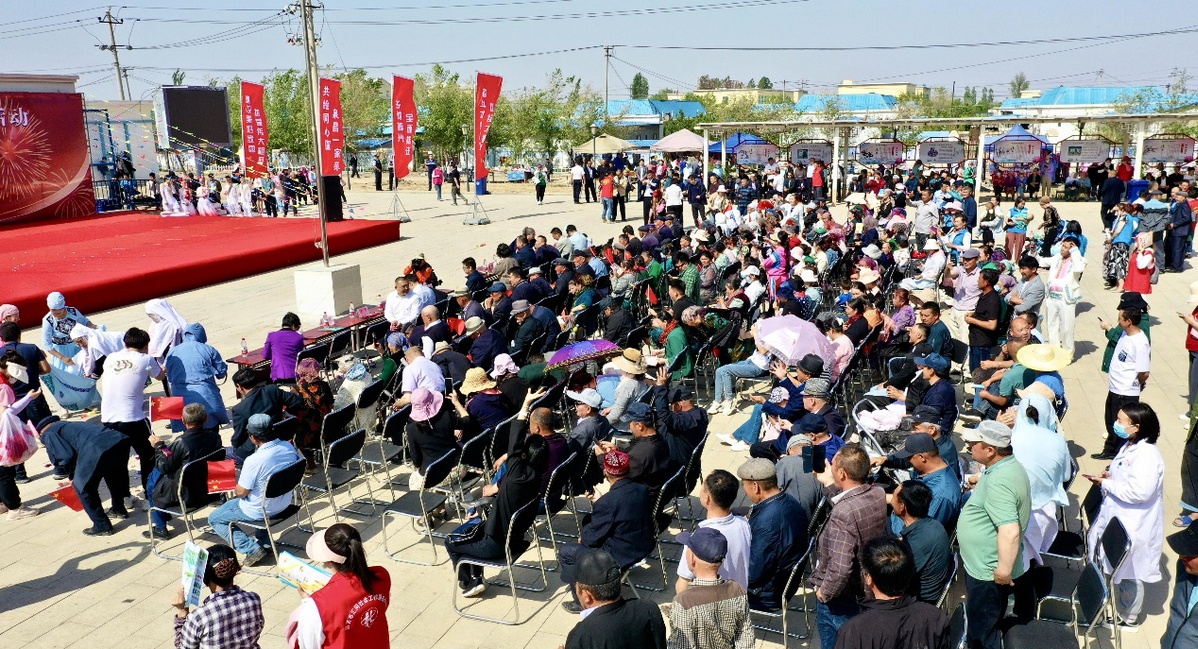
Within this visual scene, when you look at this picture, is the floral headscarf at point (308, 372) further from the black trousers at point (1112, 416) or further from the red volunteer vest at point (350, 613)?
the black trousers at point (1112, 416)

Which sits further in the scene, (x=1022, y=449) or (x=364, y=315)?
(x=364, y=315)

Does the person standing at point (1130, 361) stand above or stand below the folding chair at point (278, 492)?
above

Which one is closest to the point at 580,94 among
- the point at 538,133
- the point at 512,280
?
the point at 538,133

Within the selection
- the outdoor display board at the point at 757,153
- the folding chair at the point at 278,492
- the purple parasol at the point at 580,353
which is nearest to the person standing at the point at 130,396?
the folding chair at the point at 278,492

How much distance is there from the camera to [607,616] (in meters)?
3.53

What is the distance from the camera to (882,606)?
11.6ft

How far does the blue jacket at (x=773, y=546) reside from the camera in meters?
4.80

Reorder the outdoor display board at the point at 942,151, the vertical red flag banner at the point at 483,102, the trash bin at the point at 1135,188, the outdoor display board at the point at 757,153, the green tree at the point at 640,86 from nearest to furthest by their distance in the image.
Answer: the vertical red flag banner at the point at 483,102 < the trash bin at the point at 1135,188 < the outdoor display board at the point at 942,151 < the outdoor display board at the point at 757,153 < the green tree at the point at 640,86

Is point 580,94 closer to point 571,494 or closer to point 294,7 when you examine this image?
point 294,7

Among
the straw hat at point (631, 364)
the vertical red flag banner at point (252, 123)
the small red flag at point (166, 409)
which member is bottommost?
the small red flag at point (166, 409)

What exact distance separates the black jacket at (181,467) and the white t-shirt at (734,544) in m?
3.79

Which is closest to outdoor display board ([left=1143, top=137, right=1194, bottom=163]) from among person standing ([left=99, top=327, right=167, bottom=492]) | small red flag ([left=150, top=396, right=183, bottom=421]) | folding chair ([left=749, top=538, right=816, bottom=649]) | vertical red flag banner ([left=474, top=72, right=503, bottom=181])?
vertical red flag banner ([left=474, top=72, right=503, bottom=181])

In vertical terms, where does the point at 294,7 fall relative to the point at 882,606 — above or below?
above

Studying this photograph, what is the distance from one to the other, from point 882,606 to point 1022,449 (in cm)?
224
